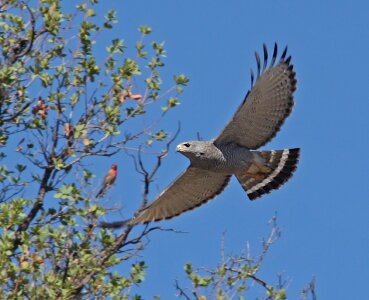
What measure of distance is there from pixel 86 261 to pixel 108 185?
1059 millimetres

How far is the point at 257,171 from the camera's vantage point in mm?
10328

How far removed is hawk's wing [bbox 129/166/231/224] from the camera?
10141mm

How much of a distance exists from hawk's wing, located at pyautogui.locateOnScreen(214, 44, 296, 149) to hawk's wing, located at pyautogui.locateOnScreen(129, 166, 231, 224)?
689 mm

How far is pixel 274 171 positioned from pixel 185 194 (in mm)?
1063

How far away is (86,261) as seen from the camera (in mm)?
6723

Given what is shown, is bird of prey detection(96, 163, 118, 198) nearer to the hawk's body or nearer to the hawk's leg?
the hawk's body

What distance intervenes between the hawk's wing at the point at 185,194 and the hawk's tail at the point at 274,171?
0.39 metres

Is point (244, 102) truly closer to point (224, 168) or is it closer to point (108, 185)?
point (224, 168)

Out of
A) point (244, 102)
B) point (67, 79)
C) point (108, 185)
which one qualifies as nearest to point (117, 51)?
point (67, 79)

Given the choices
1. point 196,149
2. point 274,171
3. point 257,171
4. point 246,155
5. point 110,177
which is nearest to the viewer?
point 110,177

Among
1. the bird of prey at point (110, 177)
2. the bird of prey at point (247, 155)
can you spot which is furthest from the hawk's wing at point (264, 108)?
the bird of prey at point (110, 177)

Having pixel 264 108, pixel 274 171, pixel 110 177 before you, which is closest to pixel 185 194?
pixel 274 171

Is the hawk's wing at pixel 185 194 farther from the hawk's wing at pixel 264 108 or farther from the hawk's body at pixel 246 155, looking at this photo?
the hawk's wing at pixel 264 108

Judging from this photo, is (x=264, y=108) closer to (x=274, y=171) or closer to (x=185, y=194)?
(x=274, y=171)
